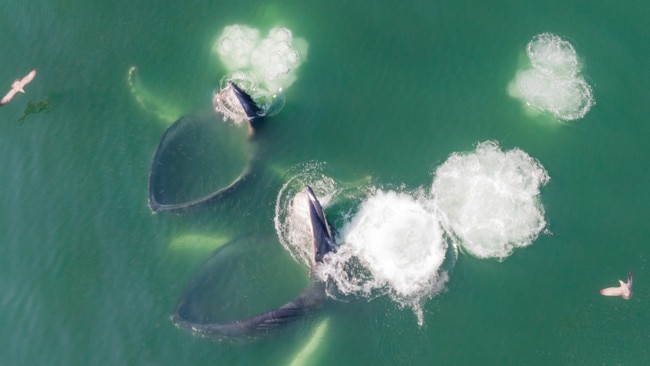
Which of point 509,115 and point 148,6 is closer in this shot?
point 509,115

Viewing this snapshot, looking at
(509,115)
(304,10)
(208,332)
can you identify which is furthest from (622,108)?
(208,332)

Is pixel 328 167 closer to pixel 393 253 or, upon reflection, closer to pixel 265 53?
pixel 393 253

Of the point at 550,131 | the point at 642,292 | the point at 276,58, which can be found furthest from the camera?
the point at 276,58

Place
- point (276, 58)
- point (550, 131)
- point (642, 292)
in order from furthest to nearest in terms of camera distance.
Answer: point (276, 58), point (550, 131), point (642, 292)

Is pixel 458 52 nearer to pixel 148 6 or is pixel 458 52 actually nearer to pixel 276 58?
pixel 276 58

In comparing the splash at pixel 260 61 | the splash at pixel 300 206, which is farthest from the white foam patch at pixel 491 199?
the splash at pixel 260 61

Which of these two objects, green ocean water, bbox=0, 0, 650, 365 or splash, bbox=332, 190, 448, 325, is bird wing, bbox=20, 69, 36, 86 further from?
splash, bbox=332, 190, 448, 325

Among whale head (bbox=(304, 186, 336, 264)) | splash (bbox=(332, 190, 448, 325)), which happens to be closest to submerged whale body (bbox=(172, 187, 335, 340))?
whale head (bbox=(304, 186, 336, 264))
